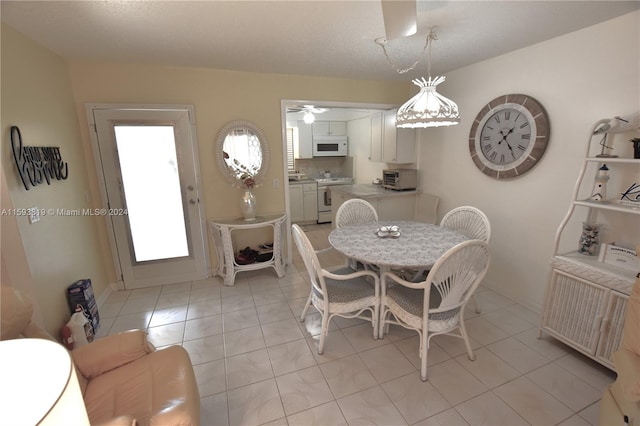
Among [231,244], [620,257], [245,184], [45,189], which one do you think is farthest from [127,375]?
[620,257]

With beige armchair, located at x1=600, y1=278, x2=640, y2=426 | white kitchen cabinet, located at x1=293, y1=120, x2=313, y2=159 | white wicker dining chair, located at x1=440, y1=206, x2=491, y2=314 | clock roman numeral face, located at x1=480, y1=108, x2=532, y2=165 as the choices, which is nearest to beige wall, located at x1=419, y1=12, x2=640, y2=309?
clock roman numeral face, located at x1=480, y1=108, x2=532, y2=165

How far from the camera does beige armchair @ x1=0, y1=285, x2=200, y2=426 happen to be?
3.98 feet

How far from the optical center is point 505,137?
2729mm

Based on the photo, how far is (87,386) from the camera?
1418 mm

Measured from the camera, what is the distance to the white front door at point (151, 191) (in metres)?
2.95

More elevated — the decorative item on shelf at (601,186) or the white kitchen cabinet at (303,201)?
the decorative item on shelf at (601,186)

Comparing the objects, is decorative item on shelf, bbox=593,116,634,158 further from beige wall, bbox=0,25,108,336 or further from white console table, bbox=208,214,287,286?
beige wall, bbox=0,25,108,336

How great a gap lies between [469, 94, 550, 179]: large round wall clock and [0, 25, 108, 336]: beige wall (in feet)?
12.5

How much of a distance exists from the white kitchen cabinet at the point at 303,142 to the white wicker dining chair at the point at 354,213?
3.05 meters

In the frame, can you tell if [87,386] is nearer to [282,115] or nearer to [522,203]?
[282,115]

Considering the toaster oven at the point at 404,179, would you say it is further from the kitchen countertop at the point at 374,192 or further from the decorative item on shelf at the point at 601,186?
the decorative item on shelf at the point at 601,186

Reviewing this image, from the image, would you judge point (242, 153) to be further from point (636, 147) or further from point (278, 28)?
point (636, 147)

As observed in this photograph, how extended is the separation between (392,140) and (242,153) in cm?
197

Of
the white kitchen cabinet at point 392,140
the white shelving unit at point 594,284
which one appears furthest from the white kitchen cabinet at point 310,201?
the white shelving unit at point 594,284
